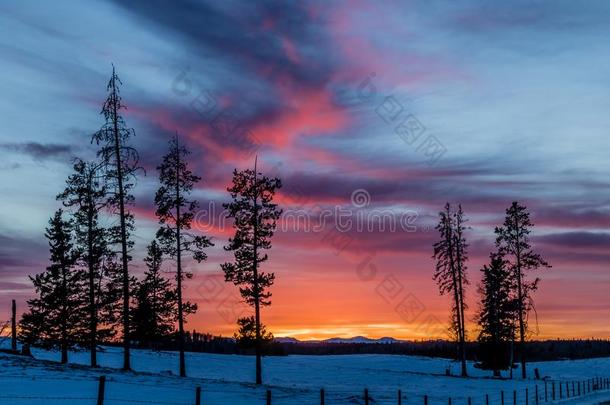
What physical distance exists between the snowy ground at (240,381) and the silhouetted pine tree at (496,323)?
520 cm

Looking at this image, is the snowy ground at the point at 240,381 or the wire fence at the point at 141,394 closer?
the wire fence at the point at 141,394

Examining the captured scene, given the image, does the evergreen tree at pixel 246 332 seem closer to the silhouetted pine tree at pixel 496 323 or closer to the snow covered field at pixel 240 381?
the snow covered field at pixel 240 381

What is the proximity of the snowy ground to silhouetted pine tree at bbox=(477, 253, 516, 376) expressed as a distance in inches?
205

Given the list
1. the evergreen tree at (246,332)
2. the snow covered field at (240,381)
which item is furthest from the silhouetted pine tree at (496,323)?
the evergreen tree at (246,332)

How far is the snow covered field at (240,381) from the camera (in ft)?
88.5

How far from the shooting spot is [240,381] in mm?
47812

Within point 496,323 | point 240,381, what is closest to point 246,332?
point 240,381

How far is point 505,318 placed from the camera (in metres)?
73.5

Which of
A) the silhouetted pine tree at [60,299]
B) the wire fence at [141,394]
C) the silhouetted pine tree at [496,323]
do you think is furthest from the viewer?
the silhouetted pine tree at [496,323]

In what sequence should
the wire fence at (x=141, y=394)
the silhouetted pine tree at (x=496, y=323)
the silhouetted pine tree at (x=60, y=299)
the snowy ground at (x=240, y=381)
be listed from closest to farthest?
the wire fence at (x=141, y=394), the snowy ground at (x=240, y=381), the silhouetted pine tree at (x=60, y=299), the silhouetted pine tree at (x=496, y=323)

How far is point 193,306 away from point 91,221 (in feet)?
32.0

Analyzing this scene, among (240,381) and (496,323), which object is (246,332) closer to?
(240,381)

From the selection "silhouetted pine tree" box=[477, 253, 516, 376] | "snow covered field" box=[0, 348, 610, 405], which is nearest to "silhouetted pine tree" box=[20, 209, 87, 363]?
"snow covered field" box=[0, 348, 610, 405]

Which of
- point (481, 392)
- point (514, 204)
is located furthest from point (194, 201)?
point (514, 204)
